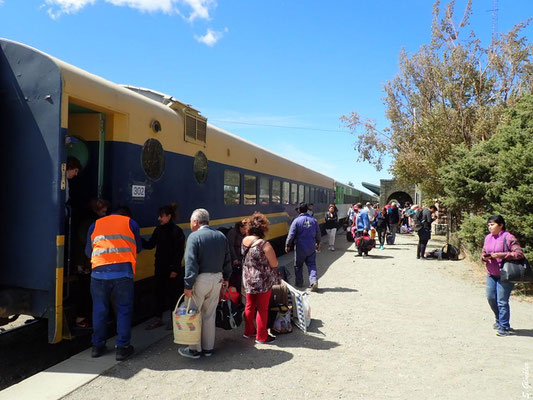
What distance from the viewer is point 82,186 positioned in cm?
515

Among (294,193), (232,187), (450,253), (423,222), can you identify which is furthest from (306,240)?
(450,253)

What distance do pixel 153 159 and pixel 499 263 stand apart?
457cm

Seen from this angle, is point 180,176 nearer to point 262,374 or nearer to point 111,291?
point 111,291

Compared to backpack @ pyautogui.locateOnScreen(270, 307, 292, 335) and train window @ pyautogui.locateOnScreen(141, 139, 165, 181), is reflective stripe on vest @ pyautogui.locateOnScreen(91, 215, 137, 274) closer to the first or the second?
train window @ pyautogui.locateOnScreen(141, 139, 165, 181)

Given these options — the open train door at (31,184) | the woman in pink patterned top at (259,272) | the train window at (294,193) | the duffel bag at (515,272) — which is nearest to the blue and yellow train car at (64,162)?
the open train door at (31,184)

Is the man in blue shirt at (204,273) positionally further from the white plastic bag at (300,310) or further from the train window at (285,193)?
the train window at (285,193)

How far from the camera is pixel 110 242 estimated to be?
420 centimetres

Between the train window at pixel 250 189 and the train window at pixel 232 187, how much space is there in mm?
470

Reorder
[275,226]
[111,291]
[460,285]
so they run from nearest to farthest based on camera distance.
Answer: [111,291]
[460,285]
[275,226]

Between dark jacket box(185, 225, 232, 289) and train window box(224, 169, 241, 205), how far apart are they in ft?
11.9

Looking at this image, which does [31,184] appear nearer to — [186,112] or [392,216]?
[186,112]

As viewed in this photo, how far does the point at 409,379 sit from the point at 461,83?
13110mm

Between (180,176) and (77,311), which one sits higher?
(180,176)

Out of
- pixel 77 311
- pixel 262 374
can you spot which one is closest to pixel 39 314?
pixel 77 311
